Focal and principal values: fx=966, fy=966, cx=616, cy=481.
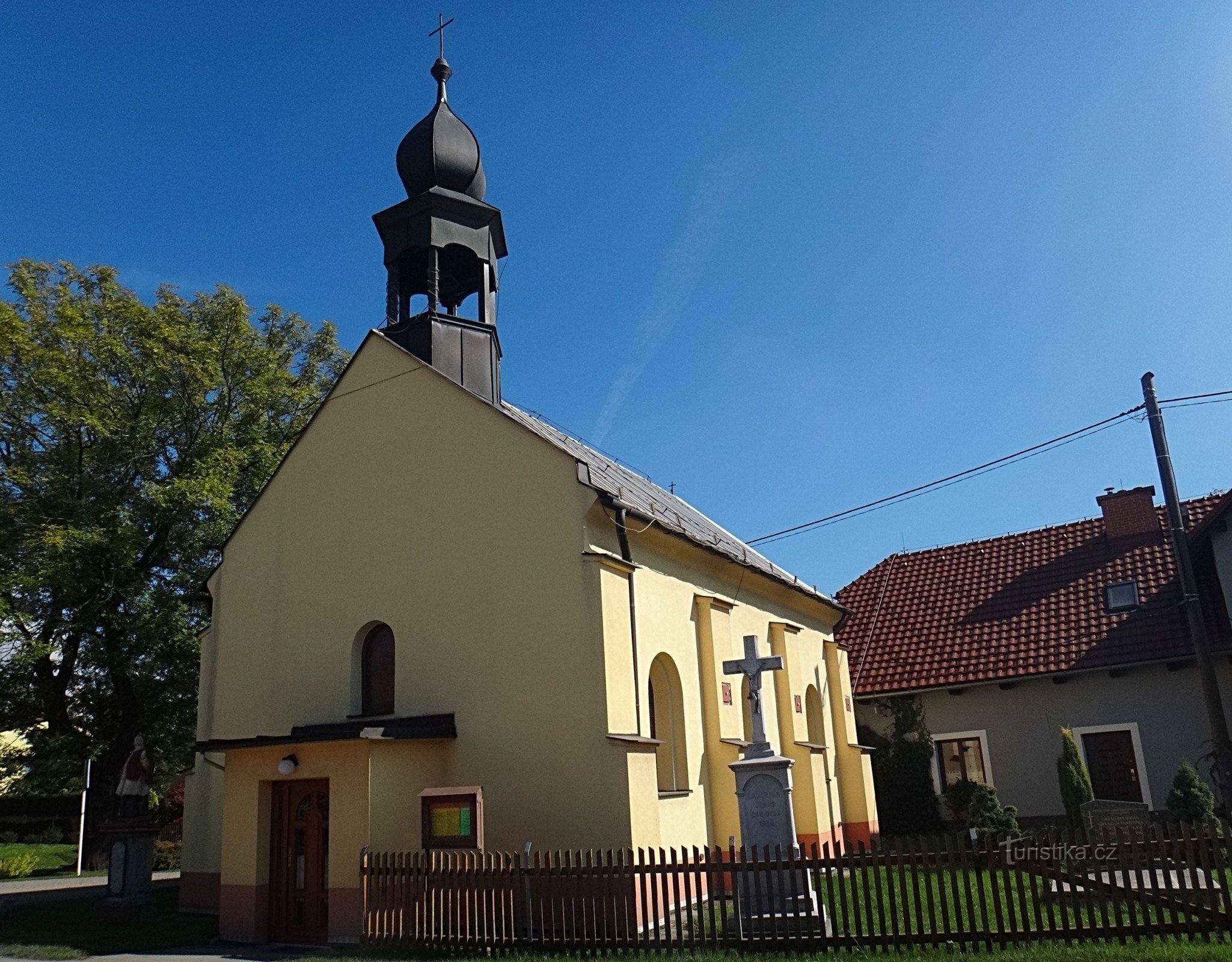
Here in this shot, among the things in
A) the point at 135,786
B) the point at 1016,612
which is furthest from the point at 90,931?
the point at 1016,612

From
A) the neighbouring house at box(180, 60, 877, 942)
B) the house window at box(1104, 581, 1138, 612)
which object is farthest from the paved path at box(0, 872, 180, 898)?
the house window at box(1104, 581, 1138, 612)

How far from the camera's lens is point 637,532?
1552 centimetres

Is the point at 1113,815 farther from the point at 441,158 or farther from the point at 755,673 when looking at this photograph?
the point at 441,158

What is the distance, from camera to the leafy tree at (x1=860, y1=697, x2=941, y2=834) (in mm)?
24734

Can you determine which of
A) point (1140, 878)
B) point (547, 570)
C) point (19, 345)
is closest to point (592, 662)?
point (547, 570)

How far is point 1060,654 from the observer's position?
78.7ft

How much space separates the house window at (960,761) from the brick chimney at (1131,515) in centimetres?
707

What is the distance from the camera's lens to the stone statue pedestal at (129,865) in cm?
1631

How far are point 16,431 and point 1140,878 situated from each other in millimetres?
25308

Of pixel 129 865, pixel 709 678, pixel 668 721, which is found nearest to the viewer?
pixel 668 721

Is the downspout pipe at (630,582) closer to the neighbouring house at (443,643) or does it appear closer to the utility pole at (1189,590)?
the neighbouring house at (443,643)

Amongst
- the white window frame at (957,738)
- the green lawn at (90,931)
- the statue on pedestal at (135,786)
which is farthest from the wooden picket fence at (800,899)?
the white window frame at (957,738)

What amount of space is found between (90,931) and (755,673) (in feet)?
36.1

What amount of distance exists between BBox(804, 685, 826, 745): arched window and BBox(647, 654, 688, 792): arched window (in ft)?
24.8
